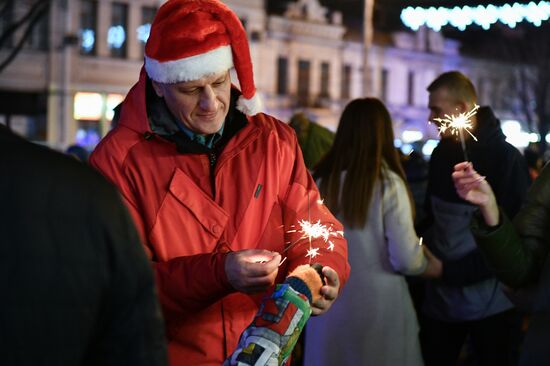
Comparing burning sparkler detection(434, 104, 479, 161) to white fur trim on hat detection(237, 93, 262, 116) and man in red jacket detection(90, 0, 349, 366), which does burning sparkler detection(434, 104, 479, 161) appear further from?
white fur trim on hat detection(237, 93, 262, 116)

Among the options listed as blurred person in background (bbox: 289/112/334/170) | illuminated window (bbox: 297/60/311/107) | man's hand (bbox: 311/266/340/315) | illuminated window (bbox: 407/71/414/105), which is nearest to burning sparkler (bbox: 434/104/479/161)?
man's hand (bbox: 311/266/340/315)

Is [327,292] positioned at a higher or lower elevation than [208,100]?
lower

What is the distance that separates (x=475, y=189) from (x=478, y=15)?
4181 mm

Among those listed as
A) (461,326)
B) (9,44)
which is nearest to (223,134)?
(461,326)

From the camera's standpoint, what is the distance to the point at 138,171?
2689 millimetres

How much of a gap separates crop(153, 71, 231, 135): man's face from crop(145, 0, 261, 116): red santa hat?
0.03m

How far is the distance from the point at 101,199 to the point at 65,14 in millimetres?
30585

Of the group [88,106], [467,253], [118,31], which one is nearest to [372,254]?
[467,253]

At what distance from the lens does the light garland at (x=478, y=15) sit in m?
5.95

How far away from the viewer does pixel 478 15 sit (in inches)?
264

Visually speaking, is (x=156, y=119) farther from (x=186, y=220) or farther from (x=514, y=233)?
(x=514, y=233)

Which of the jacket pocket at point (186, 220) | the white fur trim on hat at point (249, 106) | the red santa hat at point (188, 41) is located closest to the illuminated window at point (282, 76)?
the white fur trim on hat at point (249, 106)

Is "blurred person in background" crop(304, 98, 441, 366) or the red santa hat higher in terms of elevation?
the red santa hat

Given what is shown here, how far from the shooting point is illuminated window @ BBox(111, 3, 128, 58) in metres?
31.4
